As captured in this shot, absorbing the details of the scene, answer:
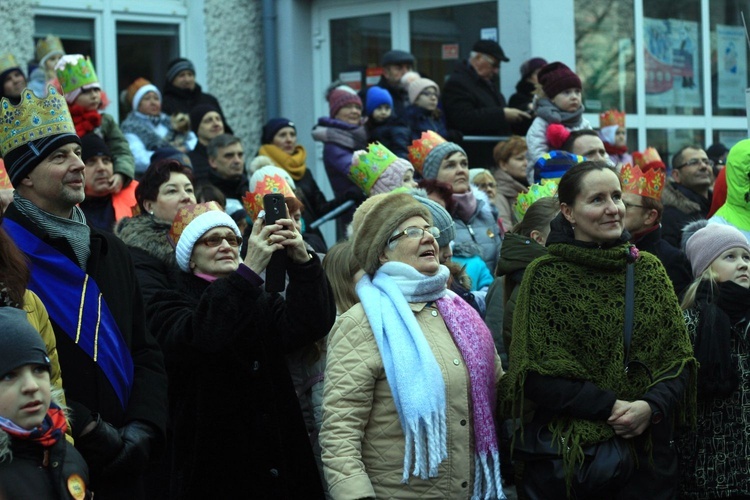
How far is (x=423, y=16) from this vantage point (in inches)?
474

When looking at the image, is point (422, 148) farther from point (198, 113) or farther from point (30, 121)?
point (30, 121)

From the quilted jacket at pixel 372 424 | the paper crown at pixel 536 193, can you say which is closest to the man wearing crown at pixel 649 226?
the paper crown at pixel 536 193

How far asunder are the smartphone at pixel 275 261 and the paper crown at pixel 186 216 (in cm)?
78

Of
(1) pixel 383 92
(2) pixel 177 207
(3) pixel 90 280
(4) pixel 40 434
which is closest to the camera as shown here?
(4) pixel 40 434

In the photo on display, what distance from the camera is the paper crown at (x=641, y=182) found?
671 cm

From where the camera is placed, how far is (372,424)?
464 centimetres

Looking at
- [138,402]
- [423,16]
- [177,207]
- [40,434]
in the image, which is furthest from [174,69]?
[40,434]

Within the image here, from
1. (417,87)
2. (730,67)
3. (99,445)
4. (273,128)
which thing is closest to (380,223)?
(99,445)

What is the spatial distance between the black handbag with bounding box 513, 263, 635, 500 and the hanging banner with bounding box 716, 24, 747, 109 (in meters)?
9.49

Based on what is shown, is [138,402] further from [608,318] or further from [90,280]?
[608,318]

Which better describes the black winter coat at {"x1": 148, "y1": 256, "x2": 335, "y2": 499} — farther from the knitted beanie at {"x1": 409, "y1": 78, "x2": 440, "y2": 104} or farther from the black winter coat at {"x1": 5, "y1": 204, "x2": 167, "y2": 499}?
the knitted beanie at {"x1": 409, "y1": 78, "x2": 440, "y2": 104}

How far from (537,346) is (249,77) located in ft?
26.8

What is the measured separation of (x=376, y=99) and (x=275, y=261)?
5.45 m

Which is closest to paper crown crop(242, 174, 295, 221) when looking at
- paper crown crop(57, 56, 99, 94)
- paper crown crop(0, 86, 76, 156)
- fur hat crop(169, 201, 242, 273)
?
fur hat crop(169, 201, 242, 273)
